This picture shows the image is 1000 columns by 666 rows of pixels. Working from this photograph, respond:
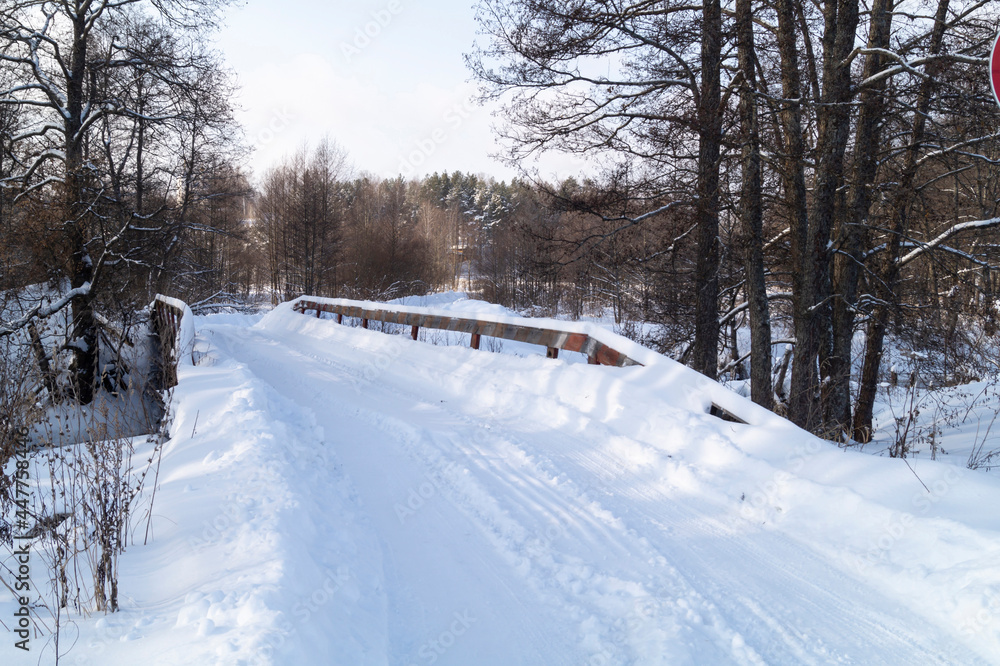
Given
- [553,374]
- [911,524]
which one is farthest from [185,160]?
[911,524]

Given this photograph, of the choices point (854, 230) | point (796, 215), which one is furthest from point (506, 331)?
point (854, 230)

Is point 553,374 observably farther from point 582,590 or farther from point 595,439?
point 582,590

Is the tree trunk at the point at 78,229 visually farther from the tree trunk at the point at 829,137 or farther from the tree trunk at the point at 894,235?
the tree trunk at the point at 894,235

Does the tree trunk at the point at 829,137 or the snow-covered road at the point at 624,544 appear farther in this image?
the tree trunk at the point at 829,137

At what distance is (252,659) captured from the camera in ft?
6.61

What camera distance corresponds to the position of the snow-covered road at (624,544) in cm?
247

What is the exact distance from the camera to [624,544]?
129 inches

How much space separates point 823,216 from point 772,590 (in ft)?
22.4

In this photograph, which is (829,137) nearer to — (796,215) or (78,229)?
(796,215)

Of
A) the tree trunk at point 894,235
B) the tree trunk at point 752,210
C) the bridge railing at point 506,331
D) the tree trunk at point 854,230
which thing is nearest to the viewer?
the bridge railing at point 506,331

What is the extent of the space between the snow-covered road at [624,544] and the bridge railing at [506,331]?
1.46 feet

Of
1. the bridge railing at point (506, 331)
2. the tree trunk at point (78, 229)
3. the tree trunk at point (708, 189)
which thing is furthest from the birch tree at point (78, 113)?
the tree trunk at point (708, 189)

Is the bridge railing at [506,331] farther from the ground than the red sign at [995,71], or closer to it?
closer to it

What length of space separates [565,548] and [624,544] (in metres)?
0.37
